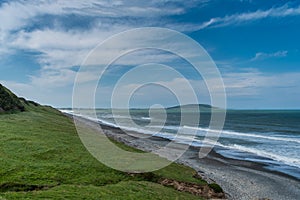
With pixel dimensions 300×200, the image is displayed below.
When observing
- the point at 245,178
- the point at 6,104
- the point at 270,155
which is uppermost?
the point at 6,104

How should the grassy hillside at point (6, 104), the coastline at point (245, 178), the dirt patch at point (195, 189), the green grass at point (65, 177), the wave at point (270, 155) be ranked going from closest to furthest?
the green grass at point (65, 177) → the dirt patch at point (195, 189) → the coastline at point (245, 178) → the wave at point (270, 155) → the grassy hillside at point (6, 104)

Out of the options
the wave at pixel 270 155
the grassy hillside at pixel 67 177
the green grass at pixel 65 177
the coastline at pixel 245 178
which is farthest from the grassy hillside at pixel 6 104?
the wave at pixel 270 155

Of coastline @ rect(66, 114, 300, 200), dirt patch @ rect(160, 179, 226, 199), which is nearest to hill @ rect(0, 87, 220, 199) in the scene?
dirt patch @ rect(160, 179, 226, 199)

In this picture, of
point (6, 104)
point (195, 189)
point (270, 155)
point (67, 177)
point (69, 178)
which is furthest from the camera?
point (6, 104)

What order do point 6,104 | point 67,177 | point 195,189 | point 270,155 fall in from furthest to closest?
point 6,104 → point 270,155 → point 195,189 → point 67,177

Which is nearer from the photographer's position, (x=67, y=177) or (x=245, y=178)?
(x=67, y=177)

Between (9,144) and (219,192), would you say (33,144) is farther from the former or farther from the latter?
(219,192)

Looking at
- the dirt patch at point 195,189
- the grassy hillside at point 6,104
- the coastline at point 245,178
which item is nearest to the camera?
the dirt patch at point 195,189

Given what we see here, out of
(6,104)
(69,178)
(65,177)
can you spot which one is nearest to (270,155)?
(69,178)

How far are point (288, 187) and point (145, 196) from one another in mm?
20298

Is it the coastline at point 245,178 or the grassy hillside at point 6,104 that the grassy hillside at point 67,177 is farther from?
the grassy hillside at point 6,104

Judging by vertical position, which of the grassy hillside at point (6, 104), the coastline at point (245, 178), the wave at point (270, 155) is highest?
the grassy hillside at point (6, 104)

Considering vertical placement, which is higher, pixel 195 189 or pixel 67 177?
pixel 67 177

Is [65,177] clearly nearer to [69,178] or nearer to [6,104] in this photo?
[69,178]
